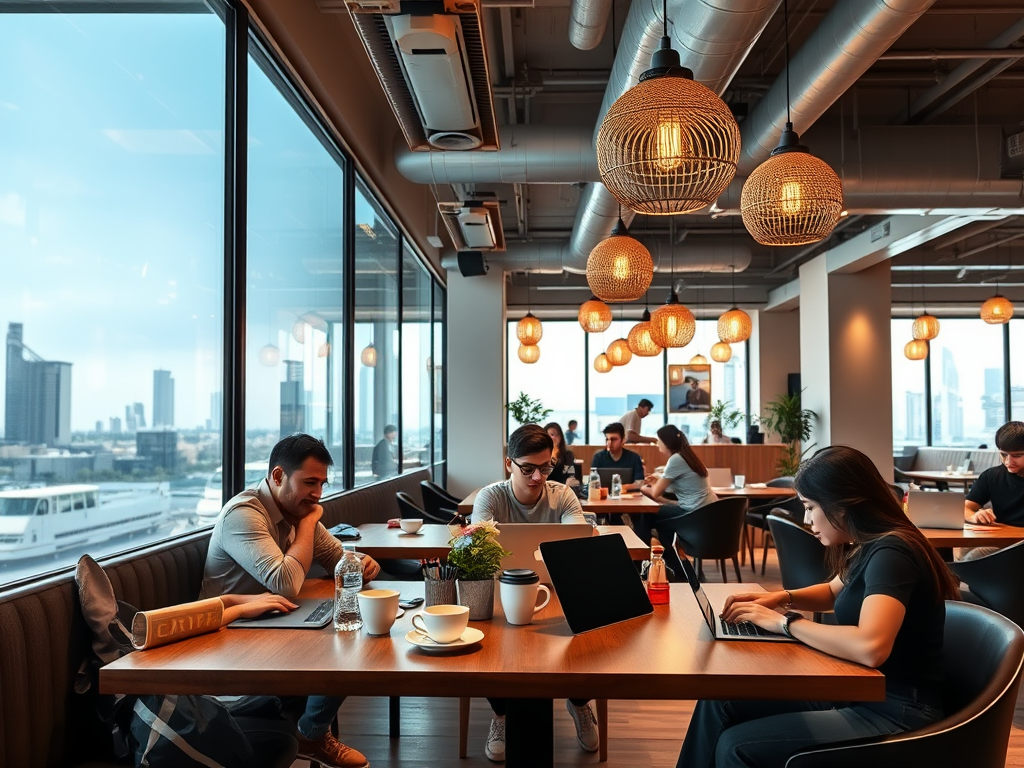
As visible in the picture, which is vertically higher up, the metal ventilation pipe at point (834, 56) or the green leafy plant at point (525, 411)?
the metal ventilation pipe at point (834, 56)

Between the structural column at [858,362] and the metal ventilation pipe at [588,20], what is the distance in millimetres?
7661

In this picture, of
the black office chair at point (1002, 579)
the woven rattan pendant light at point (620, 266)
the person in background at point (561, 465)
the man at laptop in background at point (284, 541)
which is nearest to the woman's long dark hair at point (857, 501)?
the man at laptop in background at point (284, 541)

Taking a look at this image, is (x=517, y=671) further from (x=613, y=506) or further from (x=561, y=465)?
(x=561, y=465)

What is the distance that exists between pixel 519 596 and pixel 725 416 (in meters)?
14.7

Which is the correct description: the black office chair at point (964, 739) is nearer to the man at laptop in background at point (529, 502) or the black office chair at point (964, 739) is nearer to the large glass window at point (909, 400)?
Result: the man at laptop in background at point (529, 502)

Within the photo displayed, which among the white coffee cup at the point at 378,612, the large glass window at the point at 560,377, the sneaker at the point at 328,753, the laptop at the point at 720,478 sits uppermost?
the large glass window at the point at 560,377

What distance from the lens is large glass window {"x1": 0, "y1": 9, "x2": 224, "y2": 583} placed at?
2312mm

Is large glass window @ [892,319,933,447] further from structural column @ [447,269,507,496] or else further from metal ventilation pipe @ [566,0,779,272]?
metal ventilation pipe @ [566,0,779,272]

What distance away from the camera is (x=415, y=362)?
9469 mm

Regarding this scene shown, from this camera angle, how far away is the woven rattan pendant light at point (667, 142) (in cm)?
283

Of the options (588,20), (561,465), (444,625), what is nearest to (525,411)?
(561,465)

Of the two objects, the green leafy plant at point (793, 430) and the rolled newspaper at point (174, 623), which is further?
the green leafy plant at point (793, 430)

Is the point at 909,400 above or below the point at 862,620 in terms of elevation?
above

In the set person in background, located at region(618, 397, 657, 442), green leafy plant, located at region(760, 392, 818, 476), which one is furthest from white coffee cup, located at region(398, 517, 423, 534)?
green leafy plant, located at region(760, 392, 818, 476)
